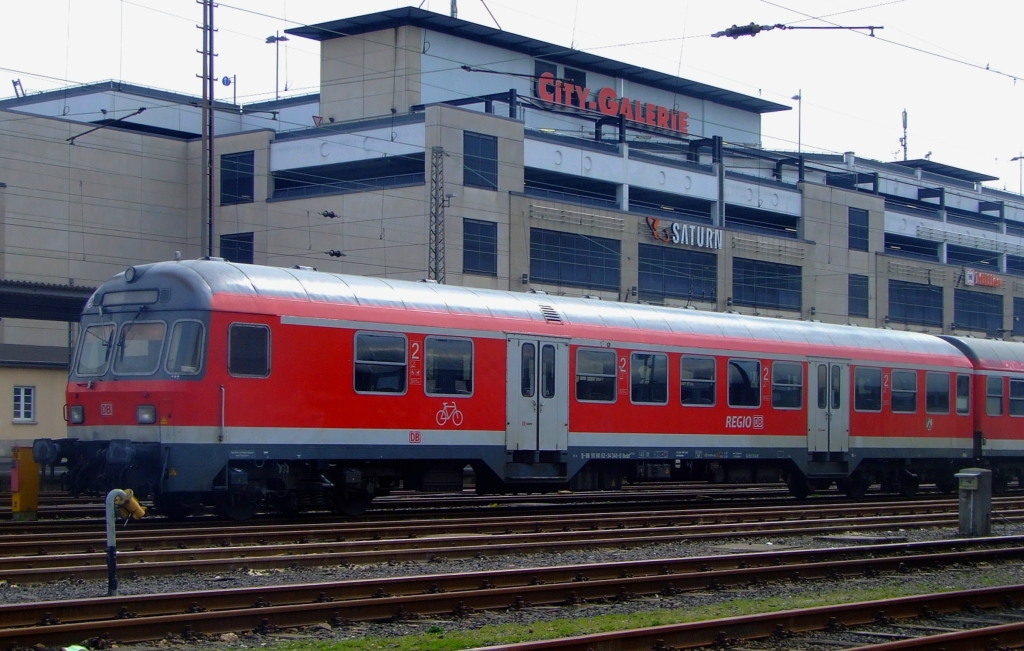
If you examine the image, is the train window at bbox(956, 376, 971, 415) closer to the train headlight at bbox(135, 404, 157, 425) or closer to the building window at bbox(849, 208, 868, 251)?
the train headlight at bbox(135, 404, 157, 425)

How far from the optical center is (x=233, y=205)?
5769 cm

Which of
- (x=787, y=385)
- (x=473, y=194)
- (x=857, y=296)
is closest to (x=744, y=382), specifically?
(x=787, y=385)

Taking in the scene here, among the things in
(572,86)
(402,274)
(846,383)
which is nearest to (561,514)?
(846,383)

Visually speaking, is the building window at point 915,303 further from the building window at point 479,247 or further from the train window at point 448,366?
the train window at point 448,366

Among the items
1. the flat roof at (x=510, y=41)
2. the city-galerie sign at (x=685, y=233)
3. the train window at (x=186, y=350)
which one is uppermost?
→ the flat roof at (x=510, y=41)

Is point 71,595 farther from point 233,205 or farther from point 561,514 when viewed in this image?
point 233,205

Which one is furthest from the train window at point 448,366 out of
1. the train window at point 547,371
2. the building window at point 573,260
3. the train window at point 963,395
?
the building window at point 573,260

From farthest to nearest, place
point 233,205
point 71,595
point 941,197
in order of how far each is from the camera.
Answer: point 941,197
point 233,205
point 71,595

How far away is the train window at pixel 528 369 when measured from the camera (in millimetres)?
20797

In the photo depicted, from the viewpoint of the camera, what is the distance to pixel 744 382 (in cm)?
2436

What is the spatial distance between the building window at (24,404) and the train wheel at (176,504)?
2614 cm

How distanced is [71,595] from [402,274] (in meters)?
39.7

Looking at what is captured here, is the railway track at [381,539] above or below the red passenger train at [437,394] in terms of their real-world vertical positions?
below

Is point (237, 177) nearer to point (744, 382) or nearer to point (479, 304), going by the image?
point (744, 382)
